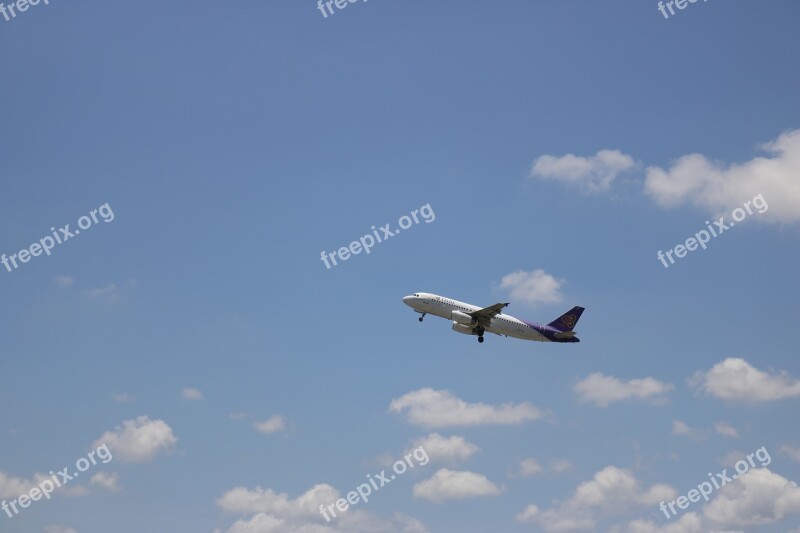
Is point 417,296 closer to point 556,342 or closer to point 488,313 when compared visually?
point 488,313

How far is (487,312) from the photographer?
170625 mm

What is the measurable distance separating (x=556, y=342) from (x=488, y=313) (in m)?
15.2

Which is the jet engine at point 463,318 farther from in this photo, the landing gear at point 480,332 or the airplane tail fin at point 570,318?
the airplane tail fin at point 570,318

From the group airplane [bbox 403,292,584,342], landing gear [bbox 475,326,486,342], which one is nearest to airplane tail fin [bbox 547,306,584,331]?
airplane [bbox 403,292,584,342]

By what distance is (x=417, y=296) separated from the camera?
173375mm

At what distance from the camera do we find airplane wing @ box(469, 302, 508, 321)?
168 metres

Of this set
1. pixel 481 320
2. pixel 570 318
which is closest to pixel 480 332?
pixel 481 320

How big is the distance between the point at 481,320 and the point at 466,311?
11.2 ft

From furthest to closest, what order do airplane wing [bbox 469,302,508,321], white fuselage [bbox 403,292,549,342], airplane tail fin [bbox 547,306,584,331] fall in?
A: airplane tail fin [bbox 547,306,584,331] → white fuselage [bbox 403,292,549,342] → airplane wing [bbox 469,302,508,321]

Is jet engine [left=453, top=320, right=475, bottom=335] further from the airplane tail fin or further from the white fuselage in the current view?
the airplane tail fin

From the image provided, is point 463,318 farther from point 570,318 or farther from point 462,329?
point 570,318

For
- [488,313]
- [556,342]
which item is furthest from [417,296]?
[556,342]

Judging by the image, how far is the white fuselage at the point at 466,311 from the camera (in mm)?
173125

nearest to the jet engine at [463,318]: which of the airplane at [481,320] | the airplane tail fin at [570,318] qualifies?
the airplane at [481,320]
